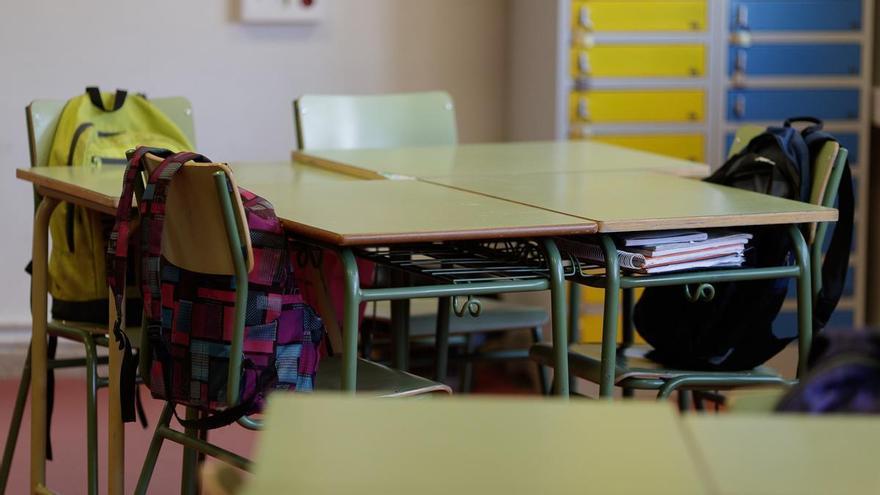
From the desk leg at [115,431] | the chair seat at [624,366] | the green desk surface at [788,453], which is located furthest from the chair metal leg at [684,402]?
the green desk surface at [788,453]

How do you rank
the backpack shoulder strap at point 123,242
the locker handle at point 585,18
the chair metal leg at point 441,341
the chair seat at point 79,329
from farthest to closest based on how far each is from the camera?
the locker handle at point 585,18 < the chair metal leg at point 441,341 < the chair seat at point 79,329 < the backpack shoulder strap at point 123,242

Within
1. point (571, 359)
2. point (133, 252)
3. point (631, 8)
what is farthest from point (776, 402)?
point (631, 8)

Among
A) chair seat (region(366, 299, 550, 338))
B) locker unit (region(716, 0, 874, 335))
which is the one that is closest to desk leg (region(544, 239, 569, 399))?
chair seat (region(366, 299, 550, 338))

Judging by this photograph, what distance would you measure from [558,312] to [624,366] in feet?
1.42

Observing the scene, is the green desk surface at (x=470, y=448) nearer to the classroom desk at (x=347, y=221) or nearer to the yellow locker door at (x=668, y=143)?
the classroom desk at (x=347, y=221)

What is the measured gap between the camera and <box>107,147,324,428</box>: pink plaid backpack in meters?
2.14

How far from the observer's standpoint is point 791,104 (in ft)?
14.5

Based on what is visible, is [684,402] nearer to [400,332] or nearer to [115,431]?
[400,332]

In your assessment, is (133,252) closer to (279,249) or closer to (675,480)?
(279,249)

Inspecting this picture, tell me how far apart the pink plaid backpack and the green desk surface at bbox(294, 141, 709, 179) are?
2.62 feet

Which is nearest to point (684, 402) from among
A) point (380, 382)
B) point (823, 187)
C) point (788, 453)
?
point (823, 187)

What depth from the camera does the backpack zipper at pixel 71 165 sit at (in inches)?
112

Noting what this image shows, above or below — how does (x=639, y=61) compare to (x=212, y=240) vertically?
above

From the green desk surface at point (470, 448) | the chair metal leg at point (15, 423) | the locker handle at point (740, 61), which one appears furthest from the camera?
the locker handle at point (740, 61)
